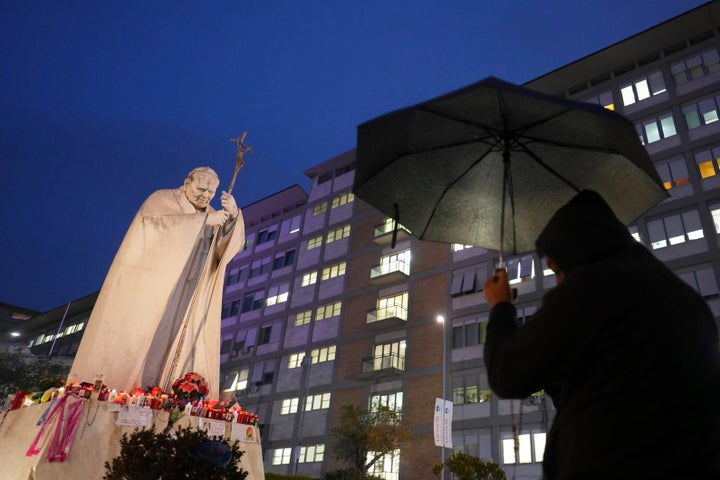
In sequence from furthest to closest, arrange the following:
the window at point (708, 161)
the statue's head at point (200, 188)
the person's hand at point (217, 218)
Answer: the window at point (708, 161)
the statue's head at point (200, 188)
the person's hand at point (217, 218)

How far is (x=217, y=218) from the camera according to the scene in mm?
11055

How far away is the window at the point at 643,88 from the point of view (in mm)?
35719

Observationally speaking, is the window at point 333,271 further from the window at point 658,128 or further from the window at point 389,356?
the window at point 658,128

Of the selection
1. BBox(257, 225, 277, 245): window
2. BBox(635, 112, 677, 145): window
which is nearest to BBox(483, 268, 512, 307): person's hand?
BBox(635, 112, 677, 145): window

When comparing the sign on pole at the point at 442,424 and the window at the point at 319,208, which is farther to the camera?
the window at the point at 319,208

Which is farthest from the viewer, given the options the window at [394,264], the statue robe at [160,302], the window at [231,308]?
the window at [231,308]

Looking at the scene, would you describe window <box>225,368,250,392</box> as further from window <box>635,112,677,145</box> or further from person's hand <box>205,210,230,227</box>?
person's hand <box>205,210,230,227</box>

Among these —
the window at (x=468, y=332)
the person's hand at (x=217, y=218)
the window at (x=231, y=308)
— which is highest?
the window at (x=231, y=308)

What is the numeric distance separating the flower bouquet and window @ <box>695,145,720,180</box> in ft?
104

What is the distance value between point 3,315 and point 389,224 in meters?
66.2

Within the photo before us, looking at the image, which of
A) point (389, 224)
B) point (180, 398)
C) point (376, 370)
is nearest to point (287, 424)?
point (376, 370)

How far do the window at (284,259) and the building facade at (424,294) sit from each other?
168 mm

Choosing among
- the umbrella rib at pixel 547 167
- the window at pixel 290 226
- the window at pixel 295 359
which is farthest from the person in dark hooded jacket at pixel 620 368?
the window at pixel 290 226

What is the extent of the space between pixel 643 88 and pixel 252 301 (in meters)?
38.4
